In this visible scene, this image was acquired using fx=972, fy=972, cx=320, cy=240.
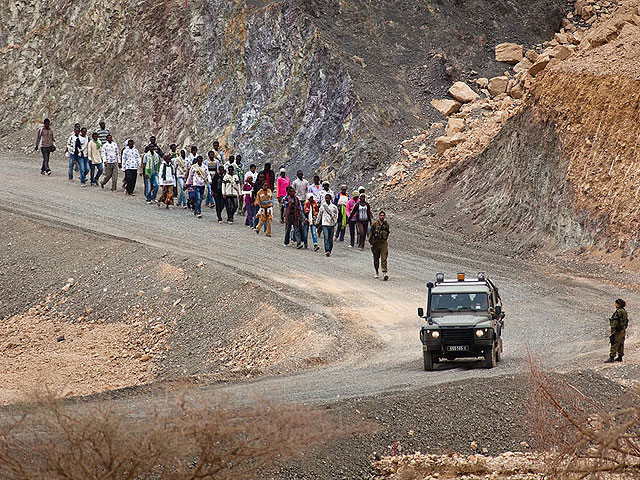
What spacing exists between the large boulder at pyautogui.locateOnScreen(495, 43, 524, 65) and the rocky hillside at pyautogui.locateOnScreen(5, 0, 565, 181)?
42cm

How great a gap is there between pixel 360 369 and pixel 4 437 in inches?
321

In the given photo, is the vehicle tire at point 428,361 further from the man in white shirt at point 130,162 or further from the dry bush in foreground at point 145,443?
the man in white shirt at point 130,162

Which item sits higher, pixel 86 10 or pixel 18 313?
pixel 86 10

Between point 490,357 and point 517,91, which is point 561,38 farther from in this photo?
point 490,357

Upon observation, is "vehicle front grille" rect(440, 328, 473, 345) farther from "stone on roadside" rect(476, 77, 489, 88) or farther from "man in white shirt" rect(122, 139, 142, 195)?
"stone on roadside" rect(476, 77, 489, 88)

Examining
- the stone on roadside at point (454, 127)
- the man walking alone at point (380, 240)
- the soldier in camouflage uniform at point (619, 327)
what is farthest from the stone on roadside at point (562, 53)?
the soldier in camouflage uniform at point (619, 327)

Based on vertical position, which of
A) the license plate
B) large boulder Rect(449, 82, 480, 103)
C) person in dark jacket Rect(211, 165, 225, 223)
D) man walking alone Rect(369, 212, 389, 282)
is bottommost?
the license plate

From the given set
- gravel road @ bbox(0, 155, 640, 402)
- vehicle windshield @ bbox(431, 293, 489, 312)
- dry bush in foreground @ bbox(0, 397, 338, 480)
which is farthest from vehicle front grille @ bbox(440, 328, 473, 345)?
dry bush in foreground @ bbox(0, 397, 338, 480)

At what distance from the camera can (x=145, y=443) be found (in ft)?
38.0

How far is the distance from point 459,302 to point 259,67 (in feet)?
77.8

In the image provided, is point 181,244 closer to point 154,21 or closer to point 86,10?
point 154,21


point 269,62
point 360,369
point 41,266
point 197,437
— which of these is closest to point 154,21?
point 269,62

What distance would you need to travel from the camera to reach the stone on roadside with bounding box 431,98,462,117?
37.0 meters

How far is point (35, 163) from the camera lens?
1544 inches
